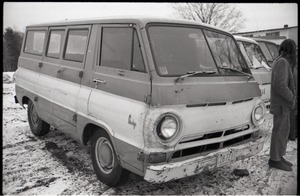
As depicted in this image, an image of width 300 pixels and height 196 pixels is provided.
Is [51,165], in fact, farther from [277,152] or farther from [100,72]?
[277,152]

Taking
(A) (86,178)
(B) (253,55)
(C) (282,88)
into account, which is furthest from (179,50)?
(B) (253,55)

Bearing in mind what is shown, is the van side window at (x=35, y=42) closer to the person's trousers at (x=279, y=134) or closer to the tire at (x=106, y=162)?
the tire at (x=106, y=162)

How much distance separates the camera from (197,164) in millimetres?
2938

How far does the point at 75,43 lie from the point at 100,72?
0.91 metres

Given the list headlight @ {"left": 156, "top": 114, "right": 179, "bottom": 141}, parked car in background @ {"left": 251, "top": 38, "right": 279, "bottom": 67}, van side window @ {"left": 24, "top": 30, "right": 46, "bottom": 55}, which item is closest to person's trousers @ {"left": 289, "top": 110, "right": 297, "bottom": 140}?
parked car in background @ {"left": 251, "top": 38, "right": 279, "bottom": 67}

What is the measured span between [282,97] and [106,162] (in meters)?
2.67

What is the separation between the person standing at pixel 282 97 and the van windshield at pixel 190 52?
46 cm

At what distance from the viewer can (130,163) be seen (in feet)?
9.71

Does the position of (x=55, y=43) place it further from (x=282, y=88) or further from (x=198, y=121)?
(x=282, y=88)

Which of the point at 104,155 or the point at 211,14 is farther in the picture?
the point at 211,14

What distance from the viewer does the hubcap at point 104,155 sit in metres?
3.46

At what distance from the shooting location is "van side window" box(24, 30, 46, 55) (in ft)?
16.9

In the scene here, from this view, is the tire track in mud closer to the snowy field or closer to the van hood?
the snowy field

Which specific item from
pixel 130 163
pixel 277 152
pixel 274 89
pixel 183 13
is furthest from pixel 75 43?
pixel 183 13
